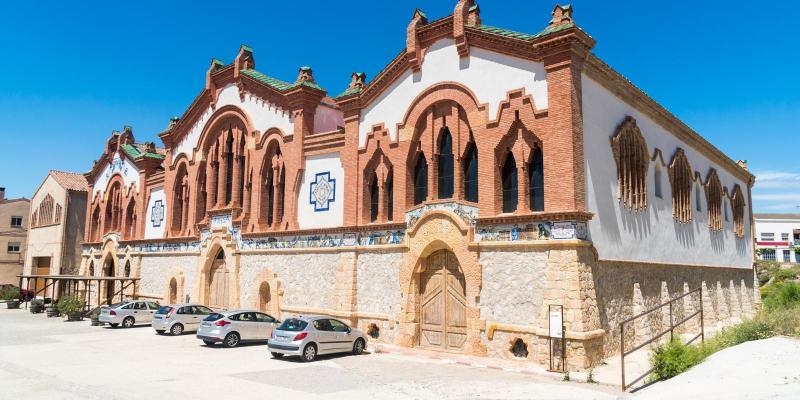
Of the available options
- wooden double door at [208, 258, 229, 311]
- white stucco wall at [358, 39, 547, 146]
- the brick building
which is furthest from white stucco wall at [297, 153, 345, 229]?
wooden double door at [208, 258, 229, 311]

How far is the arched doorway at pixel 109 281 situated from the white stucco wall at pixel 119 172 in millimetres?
5277

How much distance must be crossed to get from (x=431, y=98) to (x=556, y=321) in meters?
8.82

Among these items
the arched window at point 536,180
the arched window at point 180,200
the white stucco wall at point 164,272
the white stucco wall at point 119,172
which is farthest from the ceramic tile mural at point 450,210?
the white stucco wall at point 119,172

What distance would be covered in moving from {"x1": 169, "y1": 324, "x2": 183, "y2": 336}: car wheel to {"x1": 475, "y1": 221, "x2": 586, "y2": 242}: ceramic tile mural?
14.3m

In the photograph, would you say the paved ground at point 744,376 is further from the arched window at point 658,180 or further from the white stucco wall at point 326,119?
the white stucco wall at point 326,119

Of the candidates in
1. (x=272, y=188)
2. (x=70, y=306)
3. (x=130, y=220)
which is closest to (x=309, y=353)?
(x=272, y=188)

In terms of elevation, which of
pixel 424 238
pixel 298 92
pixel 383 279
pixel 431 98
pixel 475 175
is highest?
pixel 298 92

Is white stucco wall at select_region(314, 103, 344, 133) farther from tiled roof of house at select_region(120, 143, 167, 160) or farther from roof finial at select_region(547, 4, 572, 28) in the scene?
tiled roof of house at select_region(120, 143, 167, 160)

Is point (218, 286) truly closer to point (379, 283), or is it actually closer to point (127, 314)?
point (127, 314)

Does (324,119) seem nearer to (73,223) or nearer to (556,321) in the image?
(556,321)

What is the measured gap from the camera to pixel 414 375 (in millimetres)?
14727

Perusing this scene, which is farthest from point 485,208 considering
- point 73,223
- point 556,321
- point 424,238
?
point 73,223

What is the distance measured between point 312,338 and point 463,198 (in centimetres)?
653

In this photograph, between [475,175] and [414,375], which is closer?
[414,375]
